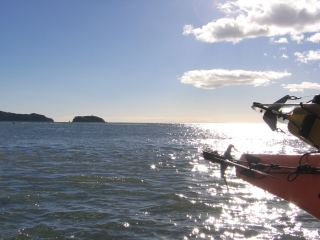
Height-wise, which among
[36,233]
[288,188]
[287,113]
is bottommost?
[36,233]

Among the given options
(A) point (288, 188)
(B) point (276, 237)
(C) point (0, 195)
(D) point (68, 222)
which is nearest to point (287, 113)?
(A) point (288, 188)

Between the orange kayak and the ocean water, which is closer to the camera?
the orange kayak

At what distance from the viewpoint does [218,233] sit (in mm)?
8117

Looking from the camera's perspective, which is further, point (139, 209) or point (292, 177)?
point (139, 209)

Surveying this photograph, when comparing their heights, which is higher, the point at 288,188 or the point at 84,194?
the point at 288,188

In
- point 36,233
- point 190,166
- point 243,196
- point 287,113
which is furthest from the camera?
point 190,166

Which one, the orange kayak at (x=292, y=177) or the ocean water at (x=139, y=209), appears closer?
the orange kayak at (x=292, y=177)

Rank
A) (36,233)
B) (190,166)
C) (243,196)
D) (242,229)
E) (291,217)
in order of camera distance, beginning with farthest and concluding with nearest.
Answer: (190,166) < (243,196) < (291,217) < (242,229) < (36,233)

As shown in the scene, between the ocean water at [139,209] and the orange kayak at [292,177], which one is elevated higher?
the orange kayak at [292,177]

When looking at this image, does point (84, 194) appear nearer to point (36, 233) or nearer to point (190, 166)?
point (36, 233)

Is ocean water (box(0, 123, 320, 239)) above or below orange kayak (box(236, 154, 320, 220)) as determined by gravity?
below

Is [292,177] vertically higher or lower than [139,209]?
higher

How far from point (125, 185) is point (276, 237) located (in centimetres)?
657

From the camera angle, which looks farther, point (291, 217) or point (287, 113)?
point (291, 217)
